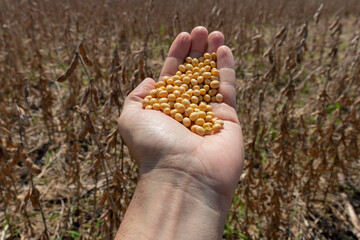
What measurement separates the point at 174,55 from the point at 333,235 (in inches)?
89.5

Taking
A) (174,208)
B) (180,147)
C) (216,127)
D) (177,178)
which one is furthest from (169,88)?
(174,208)

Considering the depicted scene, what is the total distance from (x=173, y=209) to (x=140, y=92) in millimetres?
964

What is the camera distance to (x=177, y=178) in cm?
147

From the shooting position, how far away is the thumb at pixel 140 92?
193cm

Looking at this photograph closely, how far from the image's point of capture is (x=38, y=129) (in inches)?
138

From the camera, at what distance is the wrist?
4.39ft

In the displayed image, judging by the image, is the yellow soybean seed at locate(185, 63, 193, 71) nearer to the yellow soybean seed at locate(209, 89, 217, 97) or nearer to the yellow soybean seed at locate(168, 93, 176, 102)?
Result: the yellow soybean seed at locate(209, 89, 217, 97)

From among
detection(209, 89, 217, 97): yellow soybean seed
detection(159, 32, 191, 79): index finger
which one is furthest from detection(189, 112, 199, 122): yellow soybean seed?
detection(159, 32, 191, 79): index finger

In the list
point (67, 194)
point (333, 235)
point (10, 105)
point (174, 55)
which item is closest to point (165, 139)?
point (174, 55)

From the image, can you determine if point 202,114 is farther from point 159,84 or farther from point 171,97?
point 159,84

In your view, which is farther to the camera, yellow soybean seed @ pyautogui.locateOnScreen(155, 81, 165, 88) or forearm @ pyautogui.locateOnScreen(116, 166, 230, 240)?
yellow soybean seed @ pyautogui.locateOnScreen(155, 81, 165, 88)

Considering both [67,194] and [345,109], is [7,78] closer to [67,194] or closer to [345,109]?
[67,194]

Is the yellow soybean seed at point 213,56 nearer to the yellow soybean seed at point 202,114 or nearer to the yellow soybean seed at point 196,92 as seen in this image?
the yellow soybean seed at point 196,92

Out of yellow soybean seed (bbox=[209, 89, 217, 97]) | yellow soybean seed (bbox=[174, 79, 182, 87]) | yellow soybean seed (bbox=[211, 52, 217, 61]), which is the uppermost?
yellow soybean seed (bbox=[211, 52, 217, 61])
